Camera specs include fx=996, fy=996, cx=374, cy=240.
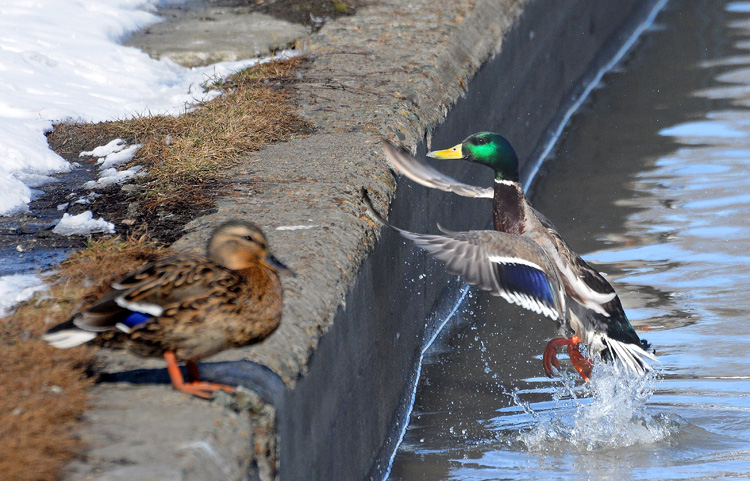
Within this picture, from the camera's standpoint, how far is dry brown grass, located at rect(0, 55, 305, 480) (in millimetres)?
2635

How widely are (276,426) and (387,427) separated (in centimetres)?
181

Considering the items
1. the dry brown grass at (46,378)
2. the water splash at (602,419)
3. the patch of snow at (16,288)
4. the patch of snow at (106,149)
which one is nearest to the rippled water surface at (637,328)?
the water splash at (602,419)

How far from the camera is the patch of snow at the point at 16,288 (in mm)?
3654

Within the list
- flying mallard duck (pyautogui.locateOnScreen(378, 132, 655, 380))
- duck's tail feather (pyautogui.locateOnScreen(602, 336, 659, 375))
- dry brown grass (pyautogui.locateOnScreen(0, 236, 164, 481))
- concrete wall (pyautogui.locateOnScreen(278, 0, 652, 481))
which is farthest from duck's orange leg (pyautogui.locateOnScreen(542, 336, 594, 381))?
dry brown grass (pyautogui.locateOnScreen(0, 236, 164, 481))

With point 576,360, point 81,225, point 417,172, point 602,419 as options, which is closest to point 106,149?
point 81,225

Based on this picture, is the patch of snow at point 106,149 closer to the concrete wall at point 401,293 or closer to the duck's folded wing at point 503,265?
the concrete wall at point 401,293

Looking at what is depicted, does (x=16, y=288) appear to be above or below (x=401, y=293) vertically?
above

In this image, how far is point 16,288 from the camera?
12.5 feet

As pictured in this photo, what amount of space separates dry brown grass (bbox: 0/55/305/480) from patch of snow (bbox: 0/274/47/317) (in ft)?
0.21

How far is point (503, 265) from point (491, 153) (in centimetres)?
89

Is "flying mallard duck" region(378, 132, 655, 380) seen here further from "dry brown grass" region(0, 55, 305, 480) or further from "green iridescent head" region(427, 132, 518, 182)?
"dry brown grass" region(0, 55, 305, 480)

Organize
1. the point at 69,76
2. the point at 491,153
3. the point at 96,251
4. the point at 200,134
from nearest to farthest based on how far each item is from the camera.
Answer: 1. the point at 96,251
2. the point at 491,153
3. the point at 200,134
4. the point at 69,76

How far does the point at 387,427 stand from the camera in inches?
188

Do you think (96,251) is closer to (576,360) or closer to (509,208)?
(509,208)
